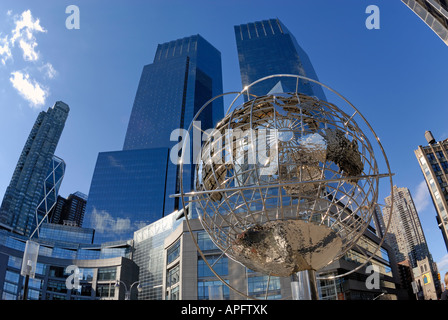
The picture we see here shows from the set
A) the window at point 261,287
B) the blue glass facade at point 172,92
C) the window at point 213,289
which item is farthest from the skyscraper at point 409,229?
the window at point 213,289

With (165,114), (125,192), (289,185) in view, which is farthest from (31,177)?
(289,185)

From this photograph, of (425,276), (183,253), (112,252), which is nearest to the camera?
(183,253)

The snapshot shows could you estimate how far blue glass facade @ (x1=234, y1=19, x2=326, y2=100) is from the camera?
11112cm

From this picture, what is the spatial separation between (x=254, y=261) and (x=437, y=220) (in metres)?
73.2

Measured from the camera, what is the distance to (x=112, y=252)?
73375 millimetres

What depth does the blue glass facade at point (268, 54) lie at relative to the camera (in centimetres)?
11112

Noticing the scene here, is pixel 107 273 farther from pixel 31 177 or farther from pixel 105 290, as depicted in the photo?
pixel 31 177

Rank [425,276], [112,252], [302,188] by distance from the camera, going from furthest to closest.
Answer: [112,252] → [425,276] → [302,188]

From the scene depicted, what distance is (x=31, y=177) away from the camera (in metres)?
120

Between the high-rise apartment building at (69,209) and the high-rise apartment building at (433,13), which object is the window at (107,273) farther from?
the high-rise apartment building at (69,209)

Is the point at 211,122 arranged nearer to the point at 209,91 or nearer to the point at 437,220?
the point at 209,91

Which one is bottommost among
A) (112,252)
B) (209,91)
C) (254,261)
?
(254,261)

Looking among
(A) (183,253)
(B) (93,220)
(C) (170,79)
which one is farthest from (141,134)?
(A) (183,253)
